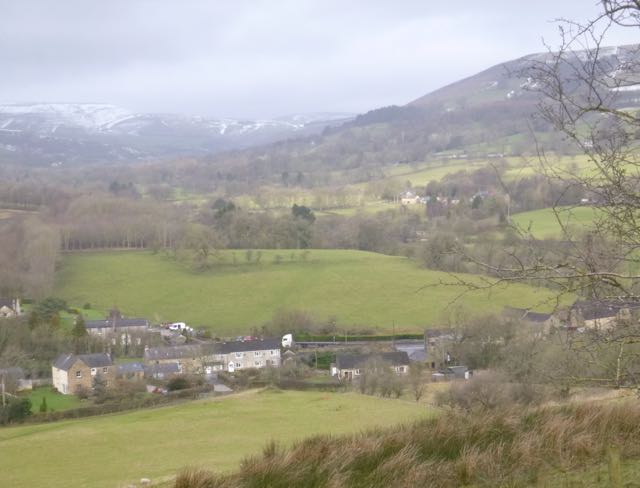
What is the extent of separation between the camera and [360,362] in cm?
3027

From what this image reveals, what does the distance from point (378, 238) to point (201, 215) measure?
1780cm

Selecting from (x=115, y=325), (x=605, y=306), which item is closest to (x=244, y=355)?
(x=115, y=325)

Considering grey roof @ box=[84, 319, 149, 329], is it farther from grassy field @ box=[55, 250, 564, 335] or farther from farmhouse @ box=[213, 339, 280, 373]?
farmhouse @ box=[213, 339, 280, 373]

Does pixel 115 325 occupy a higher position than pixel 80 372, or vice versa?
pixel 115 325

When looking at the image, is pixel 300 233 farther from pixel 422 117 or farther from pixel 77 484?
pixel 422 117

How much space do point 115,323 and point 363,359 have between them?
1409 cm

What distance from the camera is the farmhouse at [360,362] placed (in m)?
28.8

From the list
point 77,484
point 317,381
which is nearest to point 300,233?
point 317,381

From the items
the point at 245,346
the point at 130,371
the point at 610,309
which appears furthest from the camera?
the point at 245,346

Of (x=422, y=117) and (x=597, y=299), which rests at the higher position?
(x=422, y=117)

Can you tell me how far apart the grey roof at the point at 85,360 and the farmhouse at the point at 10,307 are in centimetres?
783

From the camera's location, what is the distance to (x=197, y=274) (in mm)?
47188

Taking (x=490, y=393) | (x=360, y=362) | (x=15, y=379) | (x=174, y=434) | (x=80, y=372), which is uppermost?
(x=490, y=393)

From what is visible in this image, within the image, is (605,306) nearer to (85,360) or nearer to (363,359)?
(363,359)
